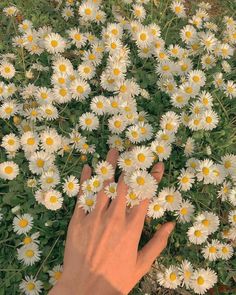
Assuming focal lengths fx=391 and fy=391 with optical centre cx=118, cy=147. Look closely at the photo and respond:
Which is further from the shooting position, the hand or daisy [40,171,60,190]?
daisy [40,171,60,190]

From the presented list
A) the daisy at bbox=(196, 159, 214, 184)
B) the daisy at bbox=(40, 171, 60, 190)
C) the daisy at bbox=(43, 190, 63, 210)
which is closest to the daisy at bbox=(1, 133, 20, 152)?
the daisy at bbox=(40, 171, 60, 190)

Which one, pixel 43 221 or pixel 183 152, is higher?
pixel 183 152

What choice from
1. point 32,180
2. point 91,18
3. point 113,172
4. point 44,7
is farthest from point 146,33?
point 32,180

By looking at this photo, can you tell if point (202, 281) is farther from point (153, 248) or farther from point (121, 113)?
point (121, 113)

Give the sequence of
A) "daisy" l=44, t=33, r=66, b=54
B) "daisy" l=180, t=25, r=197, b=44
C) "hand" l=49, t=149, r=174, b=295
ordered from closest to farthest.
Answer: "hand" l=49, t=149, r=174, b=295 < "daisy" l=44, t=33, r=66, b=54 < "daisy" l=180, t=25, r=197, b=44

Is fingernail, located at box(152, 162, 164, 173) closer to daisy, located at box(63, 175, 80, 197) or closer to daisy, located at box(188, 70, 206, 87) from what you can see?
daisy, located at box(63, 175, 80, 197)

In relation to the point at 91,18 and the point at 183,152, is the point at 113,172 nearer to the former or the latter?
the point at 183,152

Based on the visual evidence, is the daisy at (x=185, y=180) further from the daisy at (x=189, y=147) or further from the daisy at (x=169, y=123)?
the daisy at (x=169, y=123)
